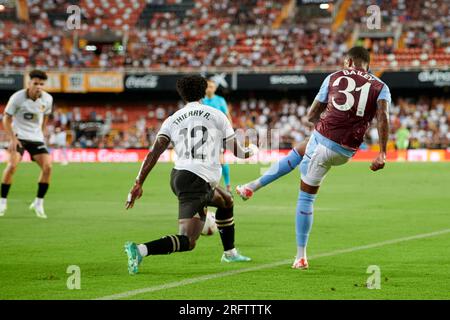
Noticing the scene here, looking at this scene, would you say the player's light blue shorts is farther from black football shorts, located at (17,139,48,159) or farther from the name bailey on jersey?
black football shorts, located at (17,139,48,159)

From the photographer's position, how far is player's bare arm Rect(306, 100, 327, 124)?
9.55m

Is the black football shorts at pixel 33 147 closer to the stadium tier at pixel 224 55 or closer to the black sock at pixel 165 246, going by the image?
the black sock at pixel 165 246

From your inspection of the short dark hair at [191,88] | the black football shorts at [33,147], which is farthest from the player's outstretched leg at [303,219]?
the black football shorts at [33,147]

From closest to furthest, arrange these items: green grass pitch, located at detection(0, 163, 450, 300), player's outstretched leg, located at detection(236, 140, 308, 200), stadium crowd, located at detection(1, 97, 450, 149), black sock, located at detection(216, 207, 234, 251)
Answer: green grass pitch, located at detection(0, 163, 450, 300) → black sock, located at detection(216, 207, 234, 251) → player's outstretched leg, located at detection(236, 140, 308, 200) → stadium crowd, located at detection(1, 97, 450, 149)

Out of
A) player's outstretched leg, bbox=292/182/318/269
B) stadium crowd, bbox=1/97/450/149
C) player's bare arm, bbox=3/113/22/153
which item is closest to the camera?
player's outstretched leg, bbox=292/182/318/269

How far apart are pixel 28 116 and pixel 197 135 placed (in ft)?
23.6

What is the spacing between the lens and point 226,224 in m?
9.53

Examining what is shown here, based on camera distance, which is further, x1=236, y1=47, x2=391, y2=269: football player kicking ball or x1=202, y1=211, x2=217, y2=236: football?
x1=202, y1=211, x2=217, y2=236: football

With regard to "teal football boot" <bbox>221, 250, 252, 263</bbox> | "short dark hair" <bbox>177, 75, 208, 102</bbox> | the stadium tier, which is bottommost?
"teal football boot" <bbox>221, 250, 252, 263</bbox>

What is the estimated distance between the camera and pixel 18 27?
2066 inches

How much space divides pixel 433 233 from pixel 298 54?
121ft

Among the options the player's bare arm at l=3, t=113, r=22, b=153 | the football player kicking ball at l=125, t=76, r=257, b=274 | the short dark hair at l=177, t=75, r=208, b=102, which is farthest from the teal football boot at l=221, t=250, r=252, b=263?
the player's bare arm at l=3, t=113, r=22, b=153

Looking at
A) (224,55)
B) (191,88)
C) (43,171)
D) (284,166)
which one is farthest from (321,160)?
(224,55)
